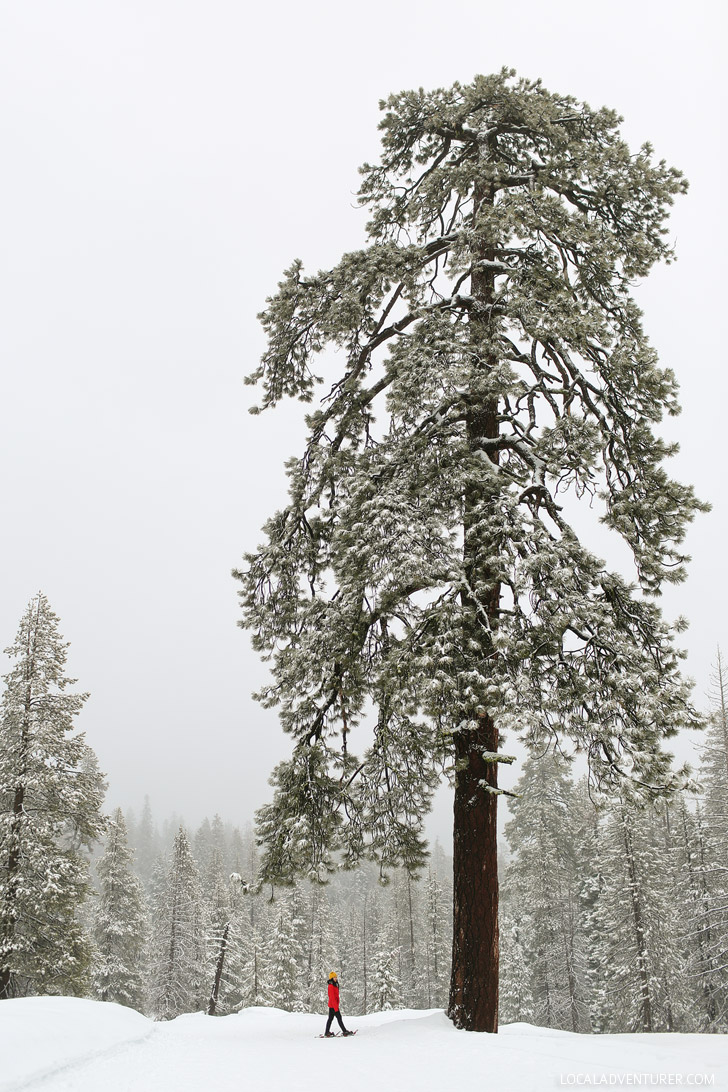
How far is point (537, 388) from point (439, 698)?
450 centimetres

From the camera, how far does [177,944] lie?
35.3 m

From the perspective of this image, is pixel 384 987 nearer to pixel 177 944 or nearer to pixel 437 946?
pixel 437 946

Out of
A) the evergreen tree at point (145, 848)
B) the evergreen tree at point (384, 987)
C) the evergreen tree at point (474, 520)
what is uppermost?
the evergreen tree at point (474, 520)

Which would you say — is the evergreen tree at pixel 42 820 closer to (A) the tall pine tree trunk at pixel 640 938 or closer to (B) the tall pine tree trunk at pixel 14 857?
(B) the tall pine tree trunk at pixel 14 857

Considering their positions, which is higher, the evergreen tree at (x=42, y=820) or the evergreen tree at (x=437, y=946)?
the evergreen tree at (x=42, y=820)

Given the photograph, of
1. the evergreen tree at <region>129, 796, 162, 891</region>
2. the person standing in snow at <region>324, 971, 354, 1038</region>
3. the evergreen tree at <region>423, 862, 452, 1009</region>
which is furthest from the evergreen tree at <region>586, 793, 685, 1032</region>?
the evergreen tree at <region>129, 796, 162, 891</region>

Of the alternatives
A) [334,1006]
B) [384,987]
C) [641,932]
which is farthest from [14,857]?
[384,987]

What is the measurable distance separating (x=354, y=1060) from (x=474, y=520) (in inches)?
242

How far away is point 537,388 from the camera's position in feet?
28.6

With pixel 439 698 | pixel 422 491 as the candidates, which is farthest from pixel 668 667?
pixel 422 491

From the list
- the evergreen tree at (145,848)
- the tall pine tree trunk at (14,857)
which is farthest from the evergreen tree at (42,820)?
the evergreen tree at (145,848)

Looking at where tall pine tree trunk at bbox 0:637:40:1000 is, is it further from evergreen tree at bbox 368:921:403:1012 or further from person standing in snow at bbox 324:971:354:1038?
evergreen tree at bbox 368:921:403:1012
